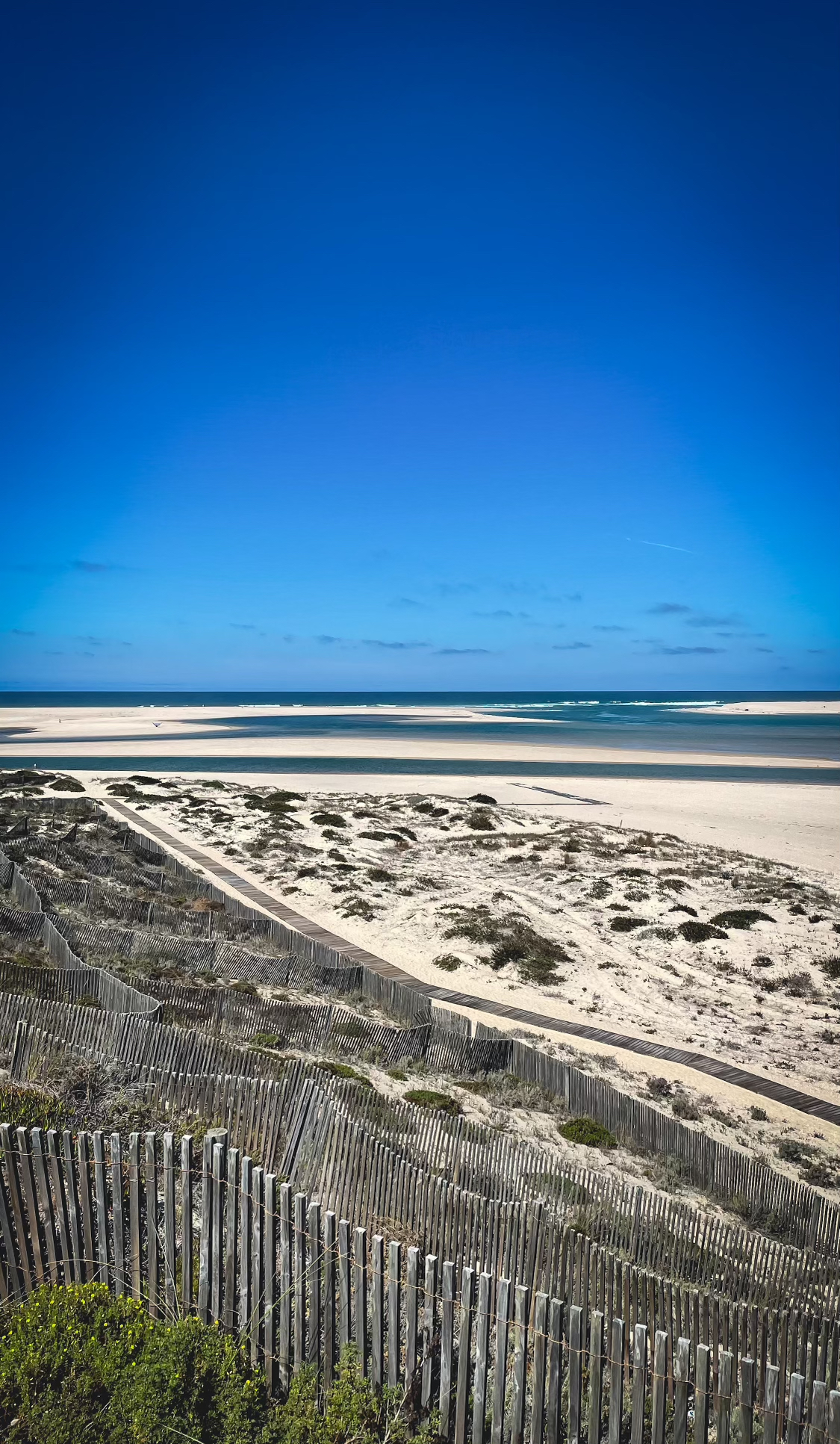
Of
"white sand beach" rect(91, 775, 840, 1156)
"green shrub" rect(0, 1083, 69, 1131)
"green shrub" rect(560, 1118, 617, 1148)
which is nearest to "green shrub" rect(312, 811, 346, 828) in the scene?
"white sand beach" rect(91, 775, 840, 1156)

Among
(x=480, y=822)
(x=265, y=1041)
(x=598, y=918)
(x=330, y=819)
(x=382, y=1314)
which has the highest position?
(x=382, y=1314)

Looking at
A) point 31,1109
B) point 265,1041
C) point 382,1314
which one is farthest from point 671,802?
point 382,1314

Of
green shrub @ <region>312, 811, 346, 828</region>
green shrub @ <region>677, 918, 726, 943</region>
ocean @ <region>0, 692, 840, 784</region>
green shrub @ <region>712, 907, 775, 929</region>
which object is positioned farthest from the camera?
ocean @ <region>0, 692, 840, 784</region>

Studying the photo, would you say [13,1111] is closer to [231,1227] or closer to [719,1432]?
[231,1227]

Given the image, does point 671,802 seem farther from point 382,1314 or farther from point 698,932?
point 382,1314

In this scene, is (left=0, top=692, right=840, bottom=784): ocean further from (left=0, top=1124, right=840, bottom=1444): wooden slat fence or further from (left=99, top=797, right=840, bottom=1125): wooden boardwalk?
(left=0, top=1124, right=840, bottom=1444): wooden slat fence

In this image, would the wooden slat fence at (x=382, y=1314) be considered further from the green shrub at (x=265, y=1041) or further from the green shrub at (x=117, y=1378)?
the green shrub at (x=265, y=1041)

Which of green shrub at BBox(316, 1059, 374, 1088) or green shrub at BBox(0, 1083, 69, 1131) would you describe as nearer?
green shrub at BBox(0, 1083, 69, 1131)
